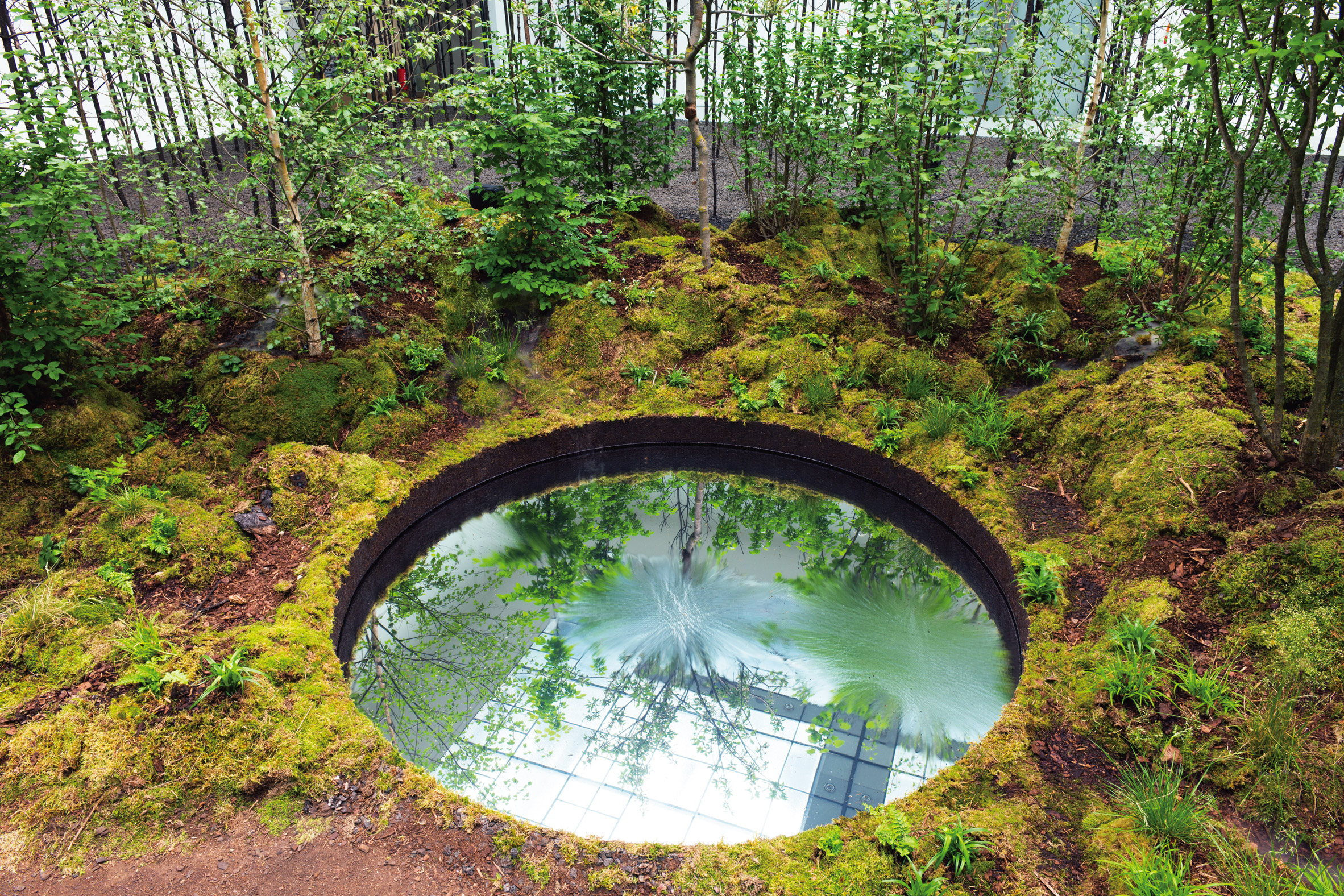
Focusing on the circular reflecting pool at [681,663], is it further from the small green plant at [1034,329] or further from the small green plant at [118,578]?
the small green plant at [1034,329]

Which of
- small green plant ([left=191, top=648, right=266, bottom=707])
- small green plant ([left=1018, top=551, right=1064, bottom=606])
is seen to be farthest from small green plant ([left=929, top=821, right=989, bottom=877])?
small green plant ([left=191, top=648, right=266, bottom=707])

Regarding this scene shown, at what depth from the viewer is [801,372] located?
6.20 m

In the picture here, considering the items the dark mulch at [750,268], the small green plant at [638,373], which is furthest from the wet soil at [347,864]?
the dark mulch at [750,268]

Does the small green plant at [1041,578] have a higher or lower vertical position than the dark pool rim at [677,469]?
higher

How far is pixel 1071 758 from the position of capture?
10.8ft

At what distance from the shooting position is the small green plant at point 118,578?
397 centimetres

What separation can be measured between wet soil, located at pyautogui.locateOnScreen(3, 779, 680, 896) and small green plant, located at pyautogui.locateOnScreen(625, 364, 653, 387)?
12.8 feet

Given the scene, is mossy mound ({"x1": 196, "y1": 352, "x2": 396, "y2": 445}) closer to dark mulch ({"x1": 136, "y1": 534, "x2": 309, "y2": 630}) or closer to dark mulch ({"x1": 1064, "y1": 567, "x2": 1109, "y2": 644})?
dark mulch ({"x1": 136, "y1": 534, "x2": 309, "y2": 630})

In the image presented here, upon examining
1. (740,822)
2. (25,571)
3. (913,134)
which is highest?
(913,134)

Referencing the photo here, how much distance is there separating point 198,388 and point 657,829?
4528mm

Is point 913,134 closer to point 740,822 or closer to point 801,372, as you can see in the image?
point 801,372

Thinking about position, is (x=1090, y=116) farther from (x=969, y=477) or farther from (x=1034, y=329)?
(x=969, y=477)

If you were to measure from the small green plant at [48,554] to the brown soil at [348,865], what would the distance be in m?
1.74

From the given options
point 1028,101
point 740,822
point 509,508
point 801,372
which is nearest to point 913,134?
point 1028,101
